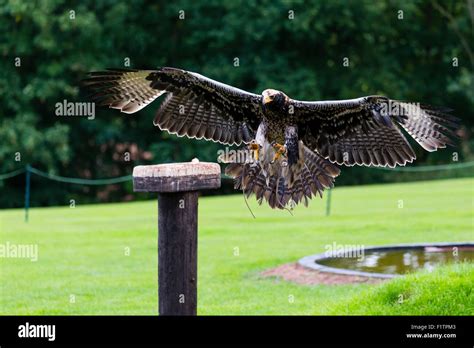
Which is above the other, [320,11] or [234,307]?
[320,11]

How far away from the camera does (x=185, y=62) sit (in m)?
35.5

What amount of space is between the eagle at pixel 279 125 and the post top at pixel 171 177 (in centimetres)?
170

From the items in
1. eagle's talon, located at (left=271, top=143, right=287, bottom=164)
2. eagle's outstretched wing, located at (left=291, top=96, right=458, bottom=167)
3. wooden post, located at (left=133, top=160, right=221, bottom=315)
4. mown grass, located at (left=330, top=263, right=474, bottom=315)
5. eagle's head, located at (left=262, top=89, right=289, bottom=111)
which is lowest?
mown grass, located at (left=330, top=263, right=474, bottom=315)

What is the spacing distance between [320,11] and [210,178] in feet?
96.2

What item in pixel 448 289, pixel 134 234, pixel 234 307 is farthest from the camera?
pixel 134 234

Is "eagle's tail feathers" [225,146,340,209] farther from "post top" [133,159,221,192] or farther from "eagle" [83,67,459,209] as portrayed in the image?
"post top" [133,159,221,192]

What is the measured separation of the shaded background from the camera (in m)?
32.4

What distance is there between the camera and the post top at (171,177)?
5.93 metres

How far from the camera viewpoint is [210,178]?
20.5 feet

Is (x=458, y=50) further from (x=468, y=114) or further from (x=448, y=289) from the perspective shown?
(x=448, y=289)

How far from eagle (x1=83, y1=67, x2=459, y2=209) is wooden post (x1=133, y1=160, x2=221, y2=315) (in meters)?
1.83

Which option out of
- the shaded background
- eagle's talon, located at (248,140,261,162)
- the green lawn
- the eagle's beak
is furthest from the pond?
the shaded background

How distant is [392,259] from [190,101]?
4287mm
